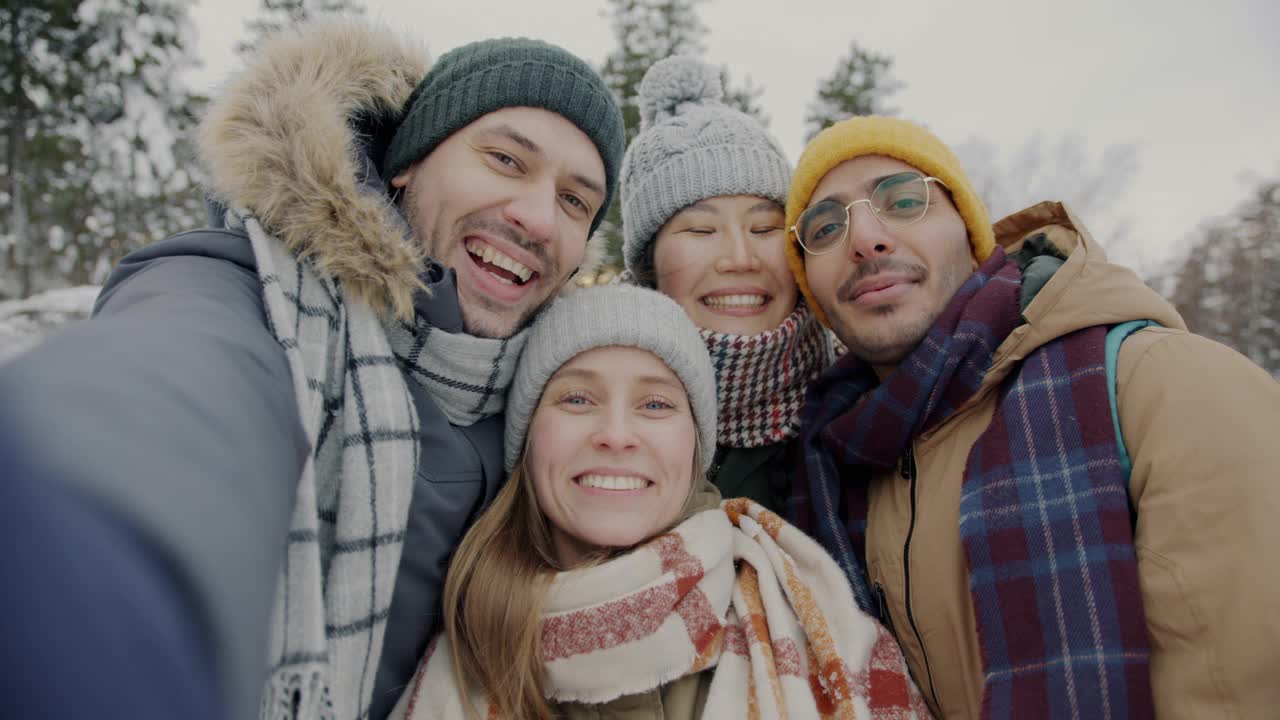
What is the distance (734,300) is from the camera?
9.70ft

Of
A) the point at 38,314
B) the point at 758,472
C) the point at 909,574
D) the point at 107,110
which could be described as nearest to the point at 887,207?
the point at 758,472

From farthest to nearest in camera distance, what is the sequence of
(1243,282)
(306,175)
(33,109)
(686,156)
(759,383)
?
(1243,282) → (33,109) → (686,156) → (759,383) → (306,175)

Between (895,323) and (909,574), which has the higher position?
(895,323)

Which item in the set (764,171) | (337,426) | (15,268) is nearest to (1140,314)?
(764,171)

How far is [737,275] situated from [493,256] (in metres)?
1.20

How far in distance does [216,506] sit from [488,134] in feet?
5.69

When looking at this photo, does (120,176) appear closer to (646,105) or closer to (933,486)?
Answer: (646,105)

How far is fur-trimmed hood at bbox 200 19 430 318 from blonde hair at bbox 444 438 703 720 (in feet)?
2.40

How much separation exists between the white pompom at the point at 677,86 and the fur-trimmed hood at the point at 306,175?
1886 millimetres

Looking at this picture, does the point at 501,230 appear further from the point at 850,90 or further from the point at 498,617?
the point at 850,90

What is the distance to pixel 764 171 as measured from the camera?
9.99 ft

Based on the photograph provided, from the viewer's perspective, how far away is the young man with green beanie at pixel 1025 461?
1536 millimetres

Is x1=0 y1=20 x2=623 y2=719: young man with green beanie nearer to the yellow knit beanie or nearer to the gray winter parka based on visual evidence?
the gray winter parka

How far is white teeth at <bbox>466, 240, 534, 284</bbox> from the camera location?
84.7 inches
